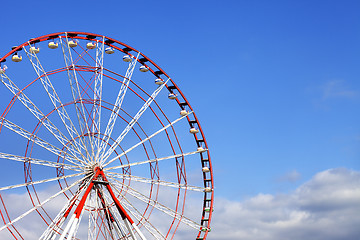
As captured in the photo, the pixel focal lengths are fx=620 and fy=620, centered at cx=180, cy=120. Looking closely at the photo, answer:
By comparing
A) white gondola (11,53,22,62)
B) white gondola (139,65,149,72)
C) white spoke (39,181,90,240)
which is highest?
white gondola (139,65,149,72)

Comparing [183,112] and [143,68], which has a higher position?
[143,68]

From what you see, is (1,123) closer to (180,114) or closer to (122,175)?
(122,175)

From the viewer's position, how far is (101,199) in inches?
1683

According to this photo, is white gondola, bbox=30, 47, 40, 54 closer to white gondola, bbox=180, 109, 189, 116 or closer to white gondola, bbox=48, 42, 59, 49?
white gondola, bbox=48, 42, 59, 49

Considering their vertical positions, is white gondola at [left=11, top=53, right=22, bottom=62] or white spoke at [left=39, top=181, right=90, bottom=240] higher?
white gondola at [left=11, top=53, right=22, bottom=62]

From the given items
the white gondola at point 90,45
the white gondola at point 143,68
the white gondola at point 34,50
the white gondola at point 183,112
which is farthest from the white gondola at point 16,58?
the white gondola at point 183,112

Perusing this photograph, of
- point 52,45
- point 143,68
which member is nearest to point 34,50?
point 52,45

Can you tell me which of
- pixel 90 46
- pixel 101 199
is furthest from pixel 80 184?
pixel 90 46

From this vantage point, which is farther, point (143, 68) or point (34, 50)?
point (143, 68)

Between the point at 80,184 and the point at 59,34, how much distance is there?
1060cm

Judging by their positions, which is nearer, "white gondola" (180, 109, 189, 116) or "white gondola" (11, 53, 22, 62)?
"white gondola" (11, 53, 22, 62)

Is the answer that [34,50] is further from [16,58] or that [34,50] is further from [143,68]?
[143,68]

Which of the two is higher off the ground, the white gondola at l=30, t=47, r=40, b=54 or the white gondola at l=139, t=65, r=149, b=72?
the white gondola at l=139, t=65, r=149, b=72

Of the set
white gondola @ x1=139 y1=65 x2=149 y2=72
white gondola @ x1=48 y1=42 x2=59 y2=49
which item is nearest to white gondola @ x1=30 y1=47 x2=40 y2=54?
white gondola @ x1=48 y1=42 x2=59 y2=49
